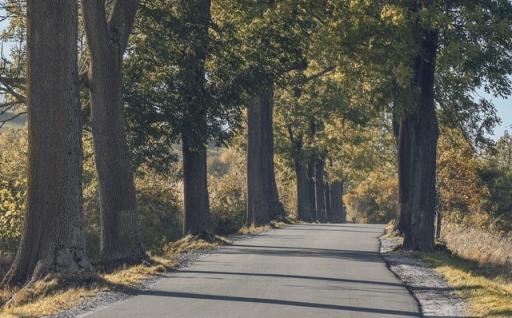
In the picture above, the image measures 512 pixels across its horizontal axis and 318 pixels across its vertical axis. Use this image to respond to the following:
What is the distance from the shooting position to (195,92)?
28.1 metres

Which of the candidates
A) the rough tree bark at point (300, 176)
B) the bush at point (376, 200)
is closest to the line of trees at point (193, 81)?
the rough tree bark at point (300, 176)

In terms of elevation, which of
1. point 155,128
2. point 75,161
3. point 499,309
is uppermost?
point 155,128

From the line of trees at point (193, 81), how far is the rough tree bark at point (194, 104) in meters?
0.04

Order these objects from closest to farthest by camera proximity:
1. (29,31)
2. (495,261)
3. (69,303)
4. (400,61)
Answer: (69,303), (29,31), (400,61), (495,261)

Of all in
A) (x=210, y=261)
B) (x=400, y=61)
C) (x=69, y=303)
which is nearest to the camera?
(x=69, y=303)

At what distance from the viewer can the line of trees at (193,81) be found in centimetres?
1700

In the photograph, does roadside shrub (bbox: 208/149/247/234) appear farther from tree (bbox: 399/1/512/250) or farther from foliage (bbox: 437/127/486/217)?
tree (bbox: 399/1/512/250)

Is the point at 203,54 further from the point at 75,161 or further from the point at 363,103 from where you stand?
the point at 75,161

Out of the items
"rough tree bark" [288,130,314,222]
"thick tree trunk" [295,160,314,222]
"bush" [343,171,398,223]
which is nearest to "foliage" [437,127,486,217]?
"rough tree bark" [288,130,314,222]

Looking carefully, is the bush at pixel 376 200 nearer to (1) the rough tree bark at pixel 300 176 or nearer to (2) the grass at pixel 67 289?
(1) the rough tree bark at pixel 300 176

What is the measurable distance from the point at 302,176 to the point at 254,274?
1743 inches

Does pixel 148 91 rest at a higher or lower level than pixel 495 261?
higher

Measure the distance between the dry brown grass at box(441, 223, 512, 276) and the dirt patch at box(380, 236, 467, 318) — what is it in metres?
2.09

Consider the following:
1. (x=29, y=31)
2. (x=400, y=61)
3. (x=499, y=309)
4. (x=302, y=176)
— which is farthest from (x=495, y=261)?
(x=302, y=176)
